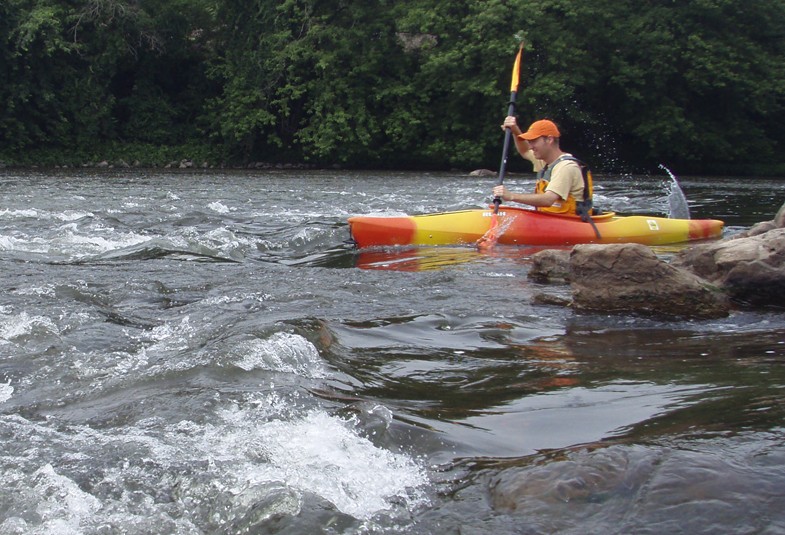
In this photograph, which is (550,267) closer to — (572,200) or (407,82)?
(572,200)

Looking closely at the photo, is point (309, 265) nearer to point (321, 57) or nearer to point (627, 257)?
point (627, 257)

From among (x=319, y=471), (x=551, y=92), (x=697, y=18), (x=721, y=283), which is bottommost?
(x=319, y=471)

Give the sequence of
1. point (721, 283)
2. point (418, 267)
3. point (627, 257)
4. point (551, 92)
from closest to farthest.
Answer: point (627, 257)
point (721, 283)
point (418, 267)
point (551, 92)

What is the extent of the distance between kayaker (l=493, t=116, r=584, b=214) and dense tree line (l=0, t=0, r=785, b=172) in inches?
566

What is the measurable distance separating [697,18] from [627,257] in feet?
67.7

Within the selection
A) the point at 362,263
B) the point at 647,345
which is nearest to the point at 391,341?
the point at 647,345

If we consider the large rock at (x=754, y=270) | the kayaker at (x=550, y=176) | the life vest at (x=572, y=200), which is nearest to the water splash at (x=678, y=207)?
the life vest at (x=572, y=200)

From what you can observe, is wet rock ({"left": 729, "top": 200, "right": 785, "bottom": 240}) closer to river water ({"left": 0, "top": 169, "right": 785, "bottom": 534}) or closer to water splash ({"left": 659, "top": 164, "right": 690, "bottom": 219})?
river water ({"left": 0, "top": 169, "right": 785, "bottom": 534})

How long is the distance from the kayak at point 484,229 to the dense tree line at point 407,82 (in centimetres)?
1427

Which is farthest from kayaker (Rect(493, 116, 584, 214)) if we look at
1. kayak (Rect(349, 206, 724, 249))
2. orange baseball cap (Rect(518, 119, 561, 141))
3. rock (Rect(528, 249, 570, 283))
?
rock (Rect(528, 249, 570, 283))

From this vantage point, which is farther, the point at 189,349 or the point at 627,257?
the point at 627,257

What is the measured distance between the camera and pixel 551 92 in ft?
67.8

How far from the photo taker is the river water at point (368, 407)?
88.9 inches

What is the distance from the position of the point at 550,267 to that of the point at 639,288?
1.10m
